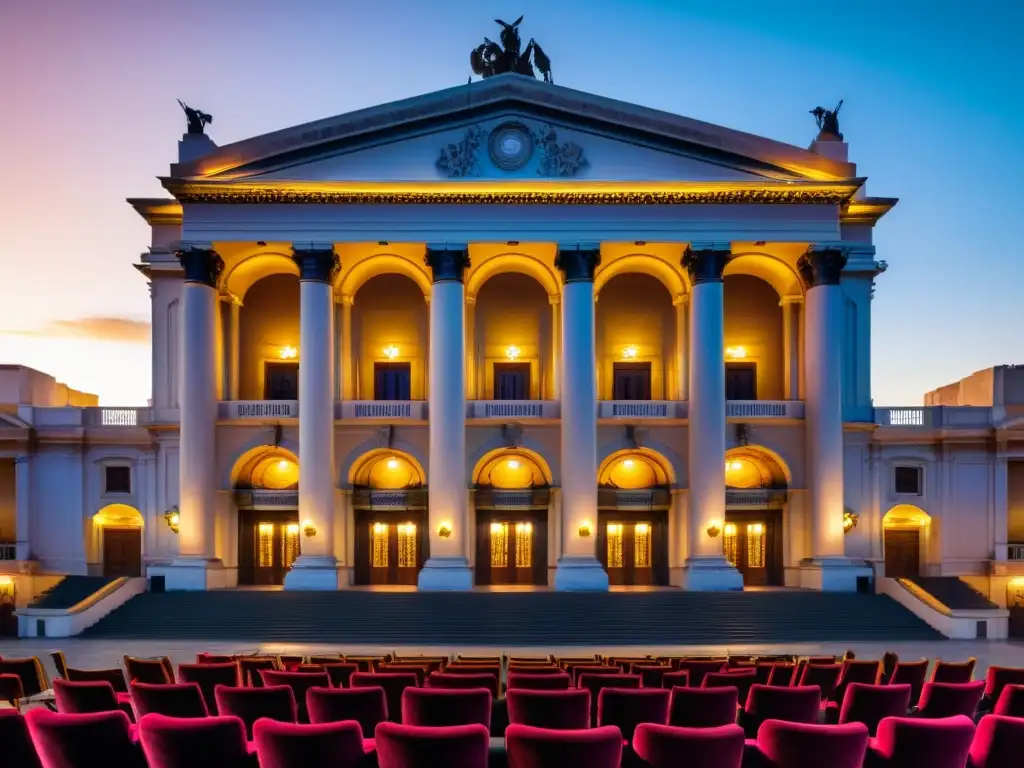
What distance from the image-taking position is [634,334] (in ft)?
125

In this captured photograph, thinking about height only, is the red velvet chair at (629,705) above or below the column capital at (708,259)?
below

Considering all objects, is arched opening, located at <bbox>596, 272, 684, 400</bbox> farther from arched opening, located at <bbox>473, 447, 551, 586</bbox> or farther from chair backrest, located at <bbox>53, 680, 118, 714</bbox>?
chair backrest, located at <bbox>53, 680, 118, 714</bbox>

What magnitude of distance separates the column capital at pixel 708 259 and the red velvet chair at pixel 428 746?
3021cm

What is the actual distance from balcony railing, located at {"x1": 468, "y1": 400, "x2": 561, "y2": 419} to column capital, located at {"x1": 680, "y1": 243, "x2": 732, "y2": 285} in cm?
774

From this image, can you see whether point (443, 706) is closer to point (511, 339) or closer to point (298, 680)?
point (298, 680)

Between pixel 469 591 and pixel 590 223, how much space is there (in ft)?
48.9

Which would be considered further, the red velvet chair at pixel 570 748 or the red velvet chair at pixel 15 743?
the red velvet chair at pixel 15 743

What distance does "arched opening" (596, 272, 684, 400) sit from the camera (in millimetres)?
37938

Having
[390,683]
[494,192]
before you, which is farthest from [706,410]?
[390,683]

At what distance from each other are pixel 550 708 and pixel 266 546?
31851 millimetres

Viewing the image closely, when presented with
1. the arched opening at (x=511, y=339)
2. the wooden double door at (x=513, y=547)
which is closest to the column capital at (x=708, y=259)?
the arched opening at (x=511, y=339)

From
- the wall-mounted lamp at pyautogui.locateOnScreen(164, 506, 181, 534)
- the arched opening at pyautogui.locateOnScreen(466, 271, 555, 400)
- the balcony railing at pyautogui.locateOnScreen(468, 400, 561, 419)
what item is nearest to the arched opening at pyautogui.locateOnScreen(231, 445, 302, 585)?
the wall-mounted lamp at pyautogui.locateOnScreen(164, 506, 181, 534)

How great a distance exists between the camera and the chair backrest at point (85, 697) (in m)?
8.23

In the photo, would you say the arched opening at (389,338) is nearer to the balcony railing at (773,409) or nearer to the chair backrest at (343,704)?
the balcony railing at (773,409)
